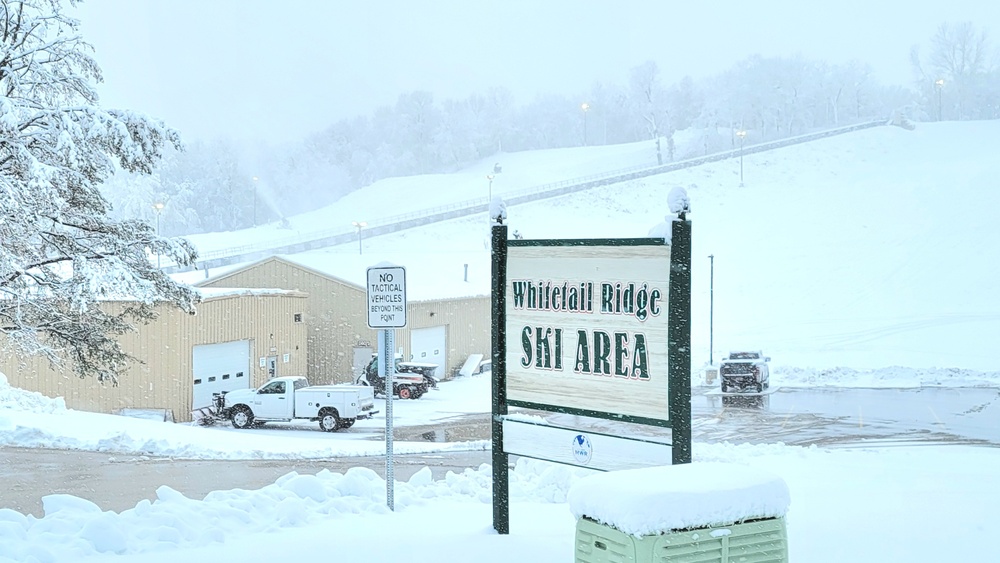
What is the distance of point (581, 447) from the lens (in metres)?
7.68

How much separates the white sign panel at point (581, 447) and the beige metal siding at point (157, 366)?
23039 mm

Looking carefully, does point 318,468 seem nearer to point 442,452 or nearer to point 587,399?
point 442,452


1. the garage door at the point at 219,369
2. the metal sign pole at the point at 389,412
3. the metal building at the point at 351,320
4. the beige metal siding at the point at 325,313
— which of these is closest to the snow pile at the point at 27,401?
the garage door at the point at 219,369

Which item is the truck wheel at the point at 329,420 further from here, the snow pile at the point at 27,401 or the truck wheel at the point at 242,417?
the snow pile at the point at 27,401

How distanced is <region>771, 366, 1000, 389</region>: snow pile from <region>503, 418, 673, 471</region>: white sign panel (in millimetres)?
30428

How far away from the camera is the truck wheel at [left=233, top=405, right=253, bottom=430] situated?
26406mm

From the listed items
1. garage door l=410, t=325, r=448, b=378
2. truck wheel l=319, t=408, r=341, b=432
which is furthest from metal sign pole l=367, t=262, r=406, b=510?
garage door l=410, t=325, r=448, b=378

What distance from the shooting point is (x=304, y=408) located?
2598 cm

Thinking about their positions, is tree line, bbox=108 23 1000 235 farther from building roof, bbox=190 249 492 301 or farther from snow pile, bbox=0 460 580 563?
snow pile, bbox=0 460 580 563

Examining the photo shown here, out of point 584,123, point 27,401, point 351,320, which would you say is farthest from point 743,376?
point 584,123

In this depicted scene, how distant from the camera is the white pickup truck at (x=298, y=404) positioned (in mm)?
25703

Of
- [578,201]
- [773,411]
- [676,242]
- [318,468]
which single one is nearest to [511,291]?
[676,242]

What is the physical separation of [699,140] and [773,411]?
120 m

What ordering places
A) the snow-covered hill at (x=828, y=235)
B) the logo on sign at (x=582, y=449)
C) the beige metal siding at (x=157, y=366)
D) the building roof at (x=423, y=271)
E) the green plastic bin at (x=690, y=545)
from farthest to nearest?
the snow-covered hill at (x=828, y=235) → the building roof at (x=423, y=271) → the beige metal siding at (x=157, y=366) → the logo on sign at (x=582, y=449) → the green plastic bin at (x=690, y=545)
